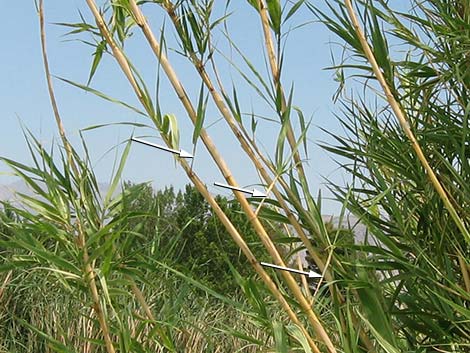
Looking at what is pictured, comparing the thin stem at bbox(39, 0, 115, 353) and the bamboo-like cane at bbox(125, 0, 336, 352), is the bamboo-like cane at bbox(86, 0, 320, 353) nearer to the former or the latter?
the bamboo-like cane at bbox(125, 0, 336, 352)

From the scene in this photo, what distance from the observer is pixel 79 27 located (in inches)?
52.8

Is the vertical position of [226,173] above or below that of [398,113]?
below

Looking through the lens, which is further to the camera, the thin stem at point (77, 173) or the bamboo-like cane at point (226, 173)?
the thin stem at point (77, 173)

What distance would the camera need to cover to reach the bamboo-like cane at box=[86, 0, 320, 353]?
115cm

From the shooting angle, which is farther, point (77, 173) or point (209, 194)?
point (77, 173)

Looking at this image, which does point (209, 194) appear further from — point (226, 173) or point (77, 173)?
point (77, 173)

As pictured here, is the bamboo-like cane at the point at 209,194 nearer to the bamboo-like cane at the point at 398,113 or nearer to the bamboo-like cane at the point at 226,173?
the bamboo-like cane at the point at 226,173

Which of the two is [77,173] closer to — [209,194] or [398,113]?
[209,194]

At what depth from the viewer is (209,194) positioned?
1169 millimetres

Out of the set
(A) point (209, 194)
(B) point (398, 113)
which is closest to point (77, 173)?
(A) point (209, 194)

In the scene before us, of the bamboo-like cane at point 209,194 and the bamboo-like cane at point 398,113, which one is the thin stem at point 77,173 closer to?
the bamboo-like cane at point 209,194

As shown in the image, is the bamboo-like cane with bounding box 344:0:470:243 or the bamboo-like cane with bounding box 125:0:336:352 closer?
the bamboo-like cane with bounding box 125:0:336:352

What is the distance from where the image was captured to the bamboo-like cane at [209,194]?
3.77 feet

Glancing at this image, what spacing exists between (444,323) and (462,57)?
1.62 ft
